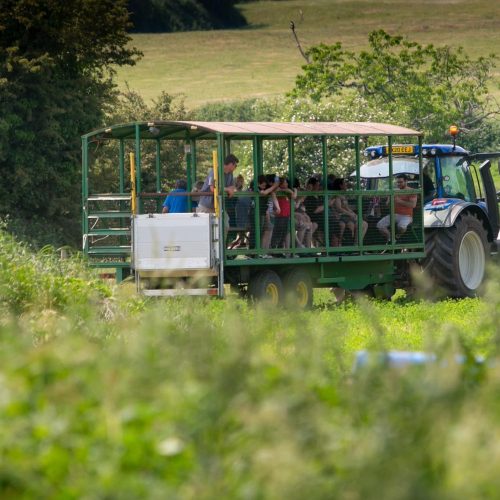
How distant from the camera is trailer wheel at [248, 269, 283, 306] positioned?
60.8 feet

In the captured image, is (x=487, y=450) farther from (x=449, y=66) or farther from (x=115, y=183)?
(x=449, y=66)

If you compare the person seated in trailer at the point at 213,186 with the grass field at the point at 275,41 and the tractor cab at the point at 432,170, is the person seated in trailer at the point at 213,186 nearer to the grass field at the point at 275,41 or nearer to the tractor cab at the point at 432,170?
the tractor cab at the point at 432,170

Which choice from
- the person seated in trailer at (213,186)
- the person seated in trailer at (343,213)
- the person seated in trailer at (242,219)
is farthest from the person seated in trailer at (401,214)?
the person seated in trailer at (213,186)

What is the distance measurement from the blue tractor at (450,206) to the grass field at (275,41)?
57.8m

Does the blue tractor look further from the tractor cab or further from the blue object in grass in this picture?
the blue object in grass

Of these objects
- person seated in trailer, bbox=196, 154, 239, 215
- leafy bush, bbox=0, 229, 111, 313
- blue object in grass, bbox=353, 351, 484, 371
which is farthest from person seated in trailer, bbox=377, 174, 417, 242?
blue object in grass, bbox=353, 351, 484, 371

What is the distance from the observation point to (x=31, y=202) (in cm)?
3850

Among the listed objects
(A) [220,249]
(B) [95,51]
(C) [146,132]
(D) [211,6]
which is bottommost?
(A) [220,249]

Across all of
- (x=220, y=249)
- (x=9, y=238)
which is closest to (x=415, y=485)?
(x=9, y=238)

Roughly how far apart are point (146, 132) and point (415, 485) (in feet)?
52.3

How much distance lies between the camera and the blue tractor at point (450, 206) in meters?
21.0

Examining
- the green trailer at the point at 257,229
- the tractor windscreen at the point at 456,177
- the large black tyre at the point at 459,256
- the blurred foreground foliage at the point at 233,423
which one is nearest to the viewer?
the blurred foreground foliage at the point at 233,423

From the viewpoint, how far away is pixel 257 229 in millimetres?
18406

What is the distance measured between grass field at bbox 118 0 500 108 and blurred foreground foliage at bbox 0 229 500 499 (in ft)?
244
